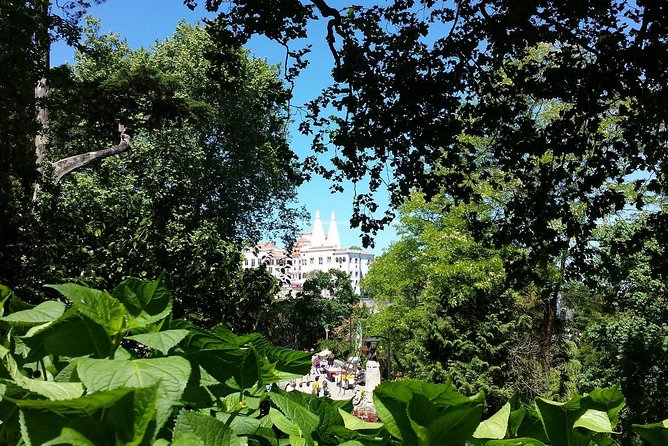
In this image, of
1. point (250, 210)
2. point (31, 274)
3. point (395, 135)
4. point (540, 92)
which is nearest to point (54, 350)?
point (395, 135)

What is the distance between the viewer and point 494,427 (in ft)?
2.66

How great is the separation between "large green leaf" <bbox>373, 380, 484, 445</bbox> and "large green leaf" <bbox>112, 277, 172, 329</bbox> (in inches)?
14.5

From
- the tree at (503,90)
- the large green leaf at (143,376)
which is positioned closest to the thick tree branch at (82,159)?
the tree at (503,90)

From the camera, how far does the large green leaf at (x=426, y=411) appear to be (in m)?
0.66

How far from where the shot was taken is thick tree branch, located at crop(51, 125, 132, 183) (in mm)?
12723

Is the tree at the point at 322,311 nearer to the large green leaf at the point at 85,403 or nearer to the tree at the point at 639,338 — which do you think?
the tree at the point at 639,338

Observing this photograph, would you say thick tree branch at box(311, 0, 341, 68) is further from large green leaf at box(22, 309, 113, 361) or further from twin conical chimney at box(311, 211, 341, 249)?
twin conical chimney at box(311, 211, 341, 249)

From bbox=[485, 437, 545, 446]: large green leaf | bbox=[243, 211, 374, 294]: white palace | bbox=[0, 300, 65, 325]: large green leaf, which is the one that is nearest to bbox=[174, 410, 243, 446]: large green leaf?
bbox=[0, 300, 65, 325]: large green leaf

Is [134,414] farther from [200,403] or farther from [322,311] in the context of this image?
[322,311]

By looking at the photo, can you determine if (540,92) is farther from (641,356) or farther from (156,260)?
(641,356)

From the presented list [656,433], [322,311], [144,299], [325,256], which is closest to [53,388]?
[144,299]

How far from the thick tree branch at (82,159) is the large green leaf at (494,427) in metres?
12.9

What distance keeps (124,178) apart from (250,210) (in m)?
6.13

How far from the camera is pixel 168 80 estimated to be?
15055mm
